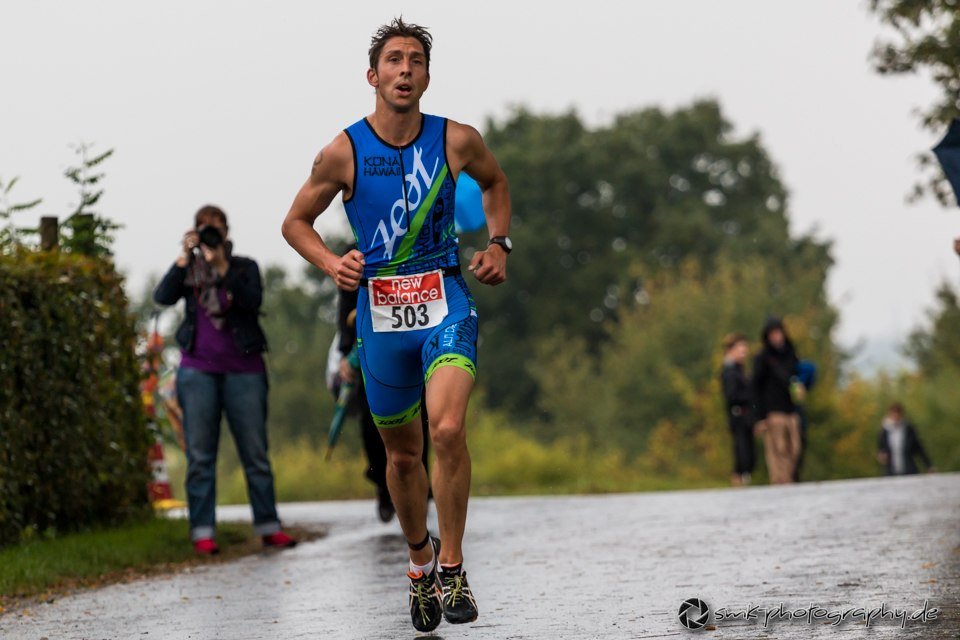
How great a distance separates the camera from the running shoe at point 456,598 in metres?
7.18

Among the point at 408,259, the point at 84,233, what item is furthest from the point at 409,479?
the point at 84,233

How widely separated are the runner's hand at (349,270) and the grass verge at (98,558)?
10.1ft

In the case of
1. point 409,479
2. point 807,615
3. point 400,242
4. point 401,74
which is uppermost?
point 401,74

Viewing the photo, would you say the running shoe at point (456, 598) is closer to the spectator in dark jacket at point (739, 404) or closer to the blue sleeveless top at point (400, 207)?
the blue sleeveless top at point (400, 207)

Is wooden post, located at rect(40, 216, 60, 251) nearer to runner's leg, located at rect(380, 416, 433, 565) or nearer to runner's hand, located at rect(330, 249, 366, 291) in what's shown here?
runner's leg, located at rect(380, 416, 433, 565)

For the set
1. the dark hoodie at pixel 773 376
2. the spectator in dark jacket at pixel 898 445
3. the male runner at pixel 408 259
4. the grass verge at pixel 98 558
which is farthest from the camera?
the spectator in dark jacket at pixel 898 445

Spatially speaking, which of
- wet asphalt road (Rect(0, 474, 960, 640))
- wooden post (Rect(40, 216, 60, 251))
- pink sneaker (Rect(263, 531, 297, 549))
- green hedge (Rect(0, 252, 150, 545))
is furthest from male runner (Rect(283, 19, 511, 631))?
wooden post (Rect(40, 216, 60, 251))

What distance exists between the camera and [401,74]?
7.65 meters

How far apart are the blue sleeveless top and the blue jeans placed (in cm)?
491

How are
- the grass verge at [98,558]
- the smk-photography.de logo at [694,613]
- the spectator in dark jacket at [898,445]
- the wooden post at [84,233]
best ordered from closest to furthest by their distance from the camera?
the smk-photography.de logo at [694,613] → the grass verge at [98,558] → the wooden post at [84,233] → the spectator in dark jacket at [898,445]

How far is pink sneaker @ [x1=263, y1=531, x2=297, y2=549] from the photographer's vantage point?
12961 mm

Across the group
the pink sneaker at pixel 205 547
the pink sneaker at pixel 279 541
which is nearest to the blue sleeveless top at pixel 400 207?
the pink sneaker at pixel 205 547

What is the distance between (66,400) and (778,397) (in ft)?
39.2

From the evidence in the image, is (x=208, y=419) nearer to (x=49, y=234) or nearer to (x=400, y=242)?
(x=49, y=234)
